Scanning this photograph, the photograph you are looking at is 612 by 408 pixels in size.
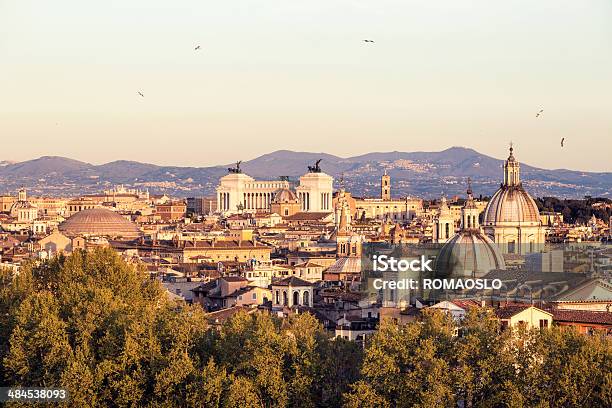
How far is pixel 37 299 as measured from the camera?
150ft

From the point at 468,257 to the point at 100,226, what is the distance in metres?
77.2

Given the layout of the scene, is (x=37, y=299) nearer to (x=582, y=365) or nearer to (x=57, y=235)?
(x=582, y=365)

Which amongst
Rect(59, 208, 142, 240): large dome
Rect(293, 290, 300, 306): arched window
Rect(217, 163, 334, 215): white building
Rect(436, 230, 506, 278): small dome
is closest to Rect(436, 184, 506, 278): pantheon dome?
Rect(436, 230, 506, 278): small dome

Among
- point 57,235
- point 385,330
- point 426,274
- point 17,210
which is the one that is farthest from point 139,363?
point 17,210

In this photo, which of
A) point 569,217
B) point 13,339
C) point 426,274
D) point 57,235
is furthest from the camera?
point 569,217

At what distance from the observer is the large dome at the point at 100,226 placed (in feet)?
425

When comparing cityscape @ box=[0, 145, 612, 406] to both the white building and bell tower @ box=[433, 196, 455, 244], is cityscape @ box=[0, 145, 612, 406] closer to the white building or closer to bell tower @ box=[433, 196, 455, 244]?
bell tower @ box=[433, 196, 455, 244]

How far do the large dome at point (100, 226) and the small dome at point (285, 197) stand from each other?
41.8 meters

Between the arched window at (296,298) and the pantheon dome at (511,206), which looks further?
the pantheon dome at (511,206)

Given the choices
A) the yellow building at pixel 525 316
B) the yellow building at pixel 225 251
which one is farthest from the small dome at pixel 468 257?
the yellow building at pixel 225 251

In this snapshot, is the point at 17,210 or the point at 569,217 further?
the point at 17,210

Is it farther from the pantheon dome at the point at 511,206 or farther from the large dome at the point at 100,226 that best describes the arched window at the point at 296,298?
the large dome at the point at 100,226

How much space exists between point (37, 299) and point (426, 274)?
42.0 ft

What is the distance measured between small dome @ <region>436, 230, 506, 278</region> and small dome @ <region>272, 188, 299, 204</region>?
118 meters
